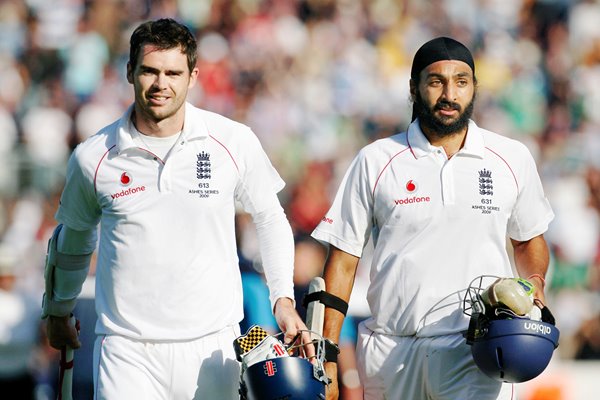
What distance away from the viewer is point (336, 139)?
51.6ft

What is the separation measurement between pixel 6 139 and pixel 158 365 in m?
8.70

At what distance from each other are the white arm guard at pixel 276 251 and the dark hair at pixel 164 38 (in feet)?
2.75

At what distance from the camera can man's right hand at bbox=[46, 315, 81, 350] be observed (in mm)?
6430

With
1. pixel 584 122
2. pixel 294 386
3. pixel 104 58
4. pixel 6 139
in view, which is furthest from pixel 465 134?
pixel 584 122

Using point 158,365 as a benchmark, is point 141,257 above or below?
above

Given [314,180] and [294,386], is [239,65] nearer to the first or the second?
[314,180]

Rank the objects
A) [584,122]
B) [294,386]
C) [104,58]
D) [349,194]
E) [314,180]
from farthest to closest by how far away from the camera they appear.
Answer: [584,122], [104,58], [314,180], [349,194], [294,386]

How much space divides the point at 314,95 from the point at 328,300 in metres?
9.89

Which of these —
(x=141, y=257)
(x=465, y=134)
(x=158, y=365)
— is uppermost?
(x=465, y=134)

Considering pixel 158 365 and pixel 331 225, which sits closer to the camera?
pixel 158 365

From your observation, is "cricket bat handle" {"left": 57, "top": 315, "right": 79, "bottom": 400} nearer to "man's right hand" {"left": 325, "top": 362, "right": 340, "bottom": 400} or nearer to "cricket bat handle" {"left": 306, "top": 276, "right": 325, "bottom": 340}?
"cricket bat handle" {"left": 306, "top": 276, "right": 325, "bottom": 340}

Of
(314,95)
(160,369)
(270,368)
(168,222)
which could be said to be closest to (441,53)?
(168,222)

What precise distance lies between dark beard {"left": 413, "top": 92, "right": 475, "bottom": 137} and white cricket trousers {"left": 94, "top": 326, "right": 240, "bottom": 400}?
63.8 inches

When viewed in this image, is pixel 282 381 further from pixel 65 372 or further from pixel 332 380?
pixel 65 372
